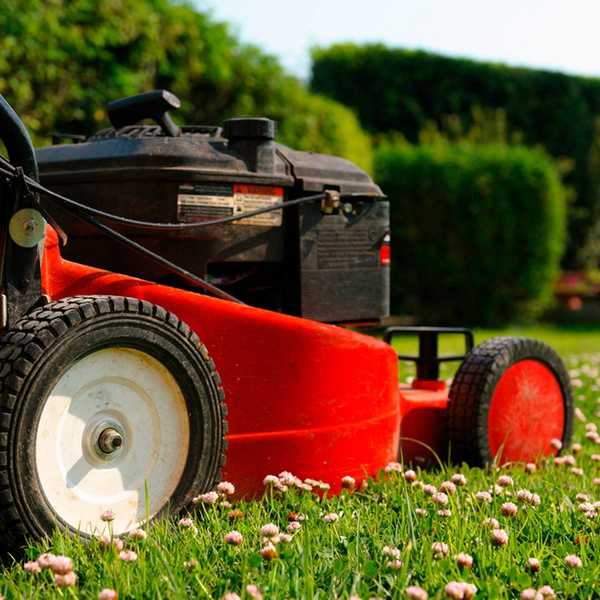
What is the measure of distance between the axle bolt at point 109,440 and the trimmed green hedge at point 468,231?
10.1 m

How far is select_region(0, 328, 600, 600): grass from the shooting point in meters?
2.07

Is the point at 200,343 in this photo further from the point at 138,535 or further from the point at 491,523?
the point at 491,523

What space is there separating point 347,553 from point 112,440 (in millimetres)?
632

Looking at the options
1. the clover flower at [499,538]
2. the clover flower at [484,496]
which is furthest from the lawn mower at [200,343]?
the clover flower at [499,538]

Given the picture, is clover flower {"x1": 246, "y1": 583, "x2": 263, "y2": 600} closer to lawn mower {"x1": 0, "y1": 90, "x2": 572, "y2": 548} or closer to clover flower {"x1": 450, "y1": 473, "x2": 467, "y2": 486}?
lawn mower {"x1": 0, "y1": 90, "x2": 572, "y2": 548}

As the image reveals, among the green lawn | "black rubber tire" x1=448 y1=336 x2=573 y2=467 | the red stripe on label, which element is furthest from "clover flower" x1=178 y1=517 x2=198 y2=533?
the green lawn

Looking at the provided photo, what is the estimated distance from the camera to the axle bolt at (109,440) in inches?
97.3

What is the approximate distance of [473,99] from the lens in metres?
18.1

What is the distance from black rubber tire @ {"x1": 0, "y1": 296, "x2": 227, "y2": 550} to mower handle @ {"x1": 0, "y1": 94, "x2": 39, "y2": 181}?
0.37m

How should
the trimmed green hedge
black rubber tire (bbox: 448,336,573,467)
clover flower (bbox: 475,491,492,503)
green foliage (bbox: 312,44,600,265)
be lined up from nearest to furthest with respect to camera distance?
clover flower (bbox: 475,491,492,503), black rubber tire (bbox: 448,336,573,467), the trimmed green hedge, green foliage (bbox: 312,44,600,265)

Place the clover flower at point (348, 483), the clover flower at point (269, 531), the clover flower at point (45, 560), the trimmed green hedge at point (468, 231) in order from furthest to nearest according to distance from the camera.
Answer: the trimmed green hedge at point (468, 231), the clover flower at point (348, 483), the clover flower at point (269, 531), the clover flower at point (45, 560)

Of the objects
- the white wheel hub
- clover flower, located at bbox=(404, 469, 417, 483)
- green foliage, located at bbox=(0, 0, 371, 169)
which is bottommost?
clover flower, located at bbox=(404, 469, 417, 483)

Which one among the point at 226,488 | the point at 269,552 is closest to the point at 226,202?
the point at 226,488

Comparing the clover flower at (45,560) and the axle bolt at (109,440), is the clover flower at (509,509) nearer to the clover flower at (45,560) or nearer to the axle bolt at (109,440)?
the axle bolt at (109,440)
